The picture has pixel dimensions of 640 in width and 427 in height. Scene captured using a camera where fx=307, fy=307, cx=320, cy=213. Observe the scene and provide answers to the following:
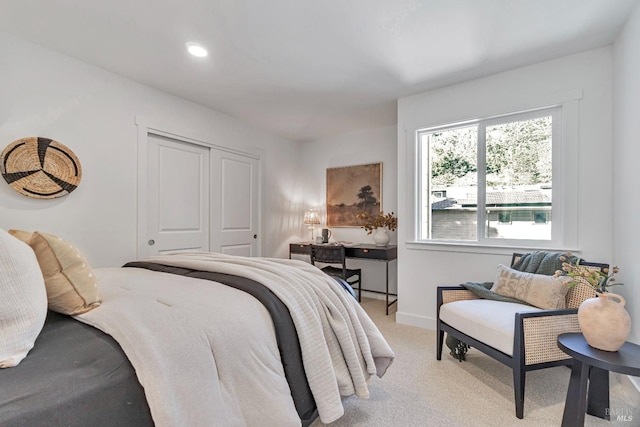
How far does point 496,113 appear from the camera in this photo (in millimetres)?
2750

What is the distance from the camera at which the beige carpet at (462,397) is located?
1648 millimetres

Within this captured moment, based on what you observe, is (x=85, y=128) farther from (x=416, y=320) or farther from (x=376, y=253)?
(x=416, y=320)

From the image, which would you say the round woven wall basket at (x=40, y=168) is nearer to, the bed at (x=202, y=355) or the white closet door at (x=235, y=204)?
the bed at (x=202, y=355)

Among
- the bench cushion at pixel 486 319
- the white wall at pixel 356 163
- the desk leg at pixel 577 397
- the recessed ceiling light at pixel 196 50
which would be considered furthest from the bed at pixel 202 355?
the white wall at pixel 356 163

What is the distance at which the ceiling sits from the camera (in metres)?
1.89

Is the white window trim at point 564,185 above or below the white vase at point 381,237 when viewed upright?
above

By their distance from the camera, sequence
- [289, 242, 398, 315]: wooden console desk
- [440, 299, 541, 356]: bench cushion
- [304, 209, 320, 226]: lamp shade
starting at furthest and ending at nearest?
[304, 209, 320, 226]: lamp shade, [289, 242, 398, 315]: wooden console desk, [440, 299, 541, 356]: bench cushion

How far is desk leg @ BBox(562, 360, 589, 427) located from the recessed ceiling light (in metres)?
3.03

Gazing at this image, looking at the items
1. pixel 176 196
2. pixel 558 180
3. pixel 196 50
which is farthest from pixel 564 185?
pixel 176 196

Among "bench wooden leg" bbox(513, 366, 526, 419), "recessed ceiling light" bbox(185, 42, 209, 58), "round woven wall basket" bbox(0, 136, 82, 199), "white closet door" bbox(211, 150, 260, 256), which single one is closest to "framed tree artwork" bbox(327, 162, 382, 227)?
"white closet door" bbox(211, 150, 260, 256)

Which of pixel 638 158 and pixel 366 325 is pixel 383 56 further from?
pixel 366 325

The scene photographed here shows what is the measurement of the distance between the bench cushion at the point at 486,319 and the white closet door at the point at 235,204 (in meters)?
2.58

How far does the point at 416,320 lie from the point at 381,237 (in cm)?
109

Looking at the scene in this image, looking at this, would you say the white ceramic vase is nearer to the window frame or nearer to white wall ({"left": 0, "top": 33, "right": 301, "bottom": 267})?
the window frame
